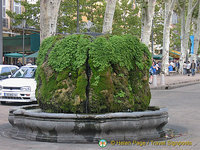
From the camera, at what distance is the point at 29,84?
1609 cm

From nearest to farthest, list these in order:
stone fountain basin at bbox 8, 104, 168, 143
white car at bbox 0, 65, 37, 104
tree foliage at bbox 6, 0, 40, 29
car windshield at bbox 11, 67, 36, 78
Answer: stone fountain basin at bbox 8, 104, 168, 143, white car at bbox 0, 65, 37, 104, car windshield at bbox 11, 67, 36, 78, tree foliage at bbox 6, 0, 40, 29

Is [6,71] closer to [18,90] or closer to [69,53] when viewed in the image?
[18,90]

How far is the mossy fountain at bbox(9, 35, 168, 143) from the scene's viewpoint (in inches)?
311

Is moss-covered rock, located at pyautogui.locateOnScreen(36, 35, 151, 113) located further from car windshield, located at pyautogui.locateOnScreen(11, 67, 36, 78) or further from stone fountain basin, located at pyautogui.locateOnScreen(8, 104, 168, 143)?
car windshield, located at pyautogui.locateOnScreen(11, 67, 36, 78)

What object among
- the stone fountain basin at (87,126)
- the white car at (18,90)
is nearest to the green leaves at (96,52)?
the stone fountain basin at (87,126)

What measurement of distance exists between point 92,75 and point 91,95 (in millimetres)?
387

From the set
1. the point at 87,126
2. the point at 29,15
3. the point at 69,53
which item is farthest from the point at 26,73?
the point at 29,15

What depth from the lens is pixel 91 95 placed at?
8383 mm

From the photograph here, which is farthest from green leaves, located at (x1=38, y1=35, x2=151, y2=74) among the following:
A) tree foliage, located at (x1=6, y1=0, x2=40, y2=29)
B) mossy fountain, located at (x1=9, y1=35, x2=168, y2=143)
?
tree foliage, located at (x1=6, y1=0, x2=40, y2=29)

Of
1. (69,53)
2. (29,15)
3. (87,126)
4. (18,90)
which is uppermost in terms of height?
(29,15)

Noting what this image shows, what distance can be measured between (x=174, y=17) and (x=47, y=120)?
316 ft

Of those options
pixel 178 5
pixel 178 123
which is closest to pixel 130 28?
pixel 178 5

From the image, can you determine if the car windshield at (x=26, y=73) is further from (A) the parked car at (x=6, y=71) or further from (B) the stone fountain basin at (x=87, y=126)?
(B) the stone fountain basin at (x=87, y=126)

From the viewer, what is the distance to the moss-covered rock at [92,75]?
27.6 ft
